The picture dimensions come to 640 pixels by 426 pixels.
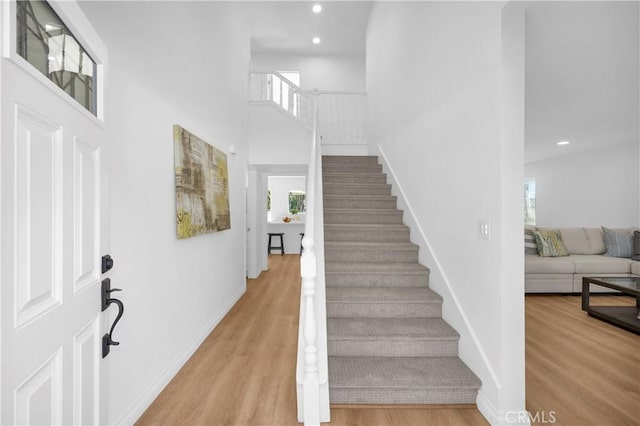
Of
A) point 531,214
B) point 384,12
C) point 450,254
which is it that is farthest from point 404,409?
point 531,214

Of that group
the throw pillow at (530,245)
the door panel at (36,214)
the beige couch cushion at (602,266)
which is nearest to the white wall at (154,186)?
the door panel at (36,214)

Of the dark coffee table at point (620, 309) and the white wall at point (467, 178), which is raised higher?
the white wall at point (467, 178)

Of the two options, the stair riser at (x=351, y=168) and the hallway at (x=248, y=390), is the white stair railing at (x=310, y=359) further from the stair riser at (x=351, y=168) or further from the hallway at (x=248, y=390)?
the stair riser at (x=351, y=168)

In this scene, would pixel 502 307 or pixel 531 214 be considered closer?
pixel 502 307

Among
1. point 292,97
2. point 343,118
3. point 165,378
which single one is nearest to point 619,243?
point 343,118

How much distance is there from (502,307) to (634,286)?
111 inches

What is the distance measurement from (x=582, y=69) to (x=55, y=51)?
3.76 m

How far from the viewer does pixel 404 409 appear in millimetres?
1856

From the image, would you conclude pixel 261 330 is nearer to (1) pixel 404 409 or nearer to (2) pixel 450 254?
(1) pixel 404 409

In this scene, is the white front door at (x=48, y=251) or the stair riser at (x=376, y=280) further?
the stair riser at (x=376, y=280)

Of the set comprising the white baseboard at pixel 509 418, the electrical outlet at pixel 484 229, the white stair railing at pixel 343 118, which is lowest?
the white baseboard at pixel 509 418

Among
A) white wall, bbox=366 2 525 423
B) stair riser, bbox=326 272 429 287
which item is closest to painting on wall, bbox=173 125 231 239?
stair riser, bbox=326 272 429 287

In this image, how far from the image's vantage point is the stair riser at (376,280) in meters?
2.70

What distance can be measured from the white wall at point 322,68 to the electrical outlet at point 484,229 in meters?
6.36
